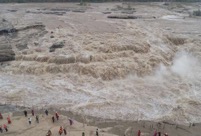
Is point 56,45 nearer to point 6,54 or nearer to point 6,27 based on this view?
point 6,54

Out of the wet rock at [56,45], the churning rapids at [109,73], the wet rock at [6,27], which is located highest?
the wet rock at [6,27]

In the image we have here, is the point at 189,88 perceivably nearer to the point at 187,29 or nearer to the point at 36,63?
the point at 36,63

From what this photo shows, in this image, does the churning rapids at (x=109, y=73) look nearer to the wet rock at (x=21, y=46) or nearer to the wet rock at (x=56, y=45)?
the wet rock at (x=21, y=46)

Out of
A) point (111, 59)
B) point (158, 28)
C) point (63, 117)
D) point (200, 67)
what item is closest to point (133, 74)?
point (111, 59)

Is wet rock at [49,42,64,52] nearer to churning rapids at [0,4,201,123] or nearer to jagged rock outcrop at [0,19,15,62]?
churning rapids at [0,4,201,123]

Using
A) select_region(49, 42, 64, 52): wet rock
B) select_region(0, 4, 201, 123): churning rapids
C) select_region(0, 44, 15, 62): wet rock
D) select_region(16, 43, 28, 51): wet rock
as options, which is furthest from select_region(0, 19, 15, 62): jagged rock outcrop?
select_region(49, 42, 64, 52): wet rock

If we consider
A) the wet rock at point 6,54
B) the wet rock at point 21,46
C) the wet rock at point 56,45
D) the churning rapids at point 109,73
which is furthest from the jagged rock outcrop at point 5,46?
the wet rock at point 56,45

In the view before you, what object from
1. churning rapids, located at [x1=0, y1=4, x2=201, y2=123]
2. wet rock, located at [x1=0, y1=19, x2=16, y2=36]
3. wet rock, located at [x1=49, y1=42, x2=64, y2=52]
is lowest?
churning rapids, located at [x1=0, y1=4, x2=201, y2=123]

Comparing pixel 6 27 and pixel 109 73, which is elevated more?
pixel 6 27

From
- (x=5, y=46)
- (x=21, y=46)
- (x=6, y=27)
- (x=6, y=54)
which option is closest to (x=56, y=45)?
(x=21, y=46)
